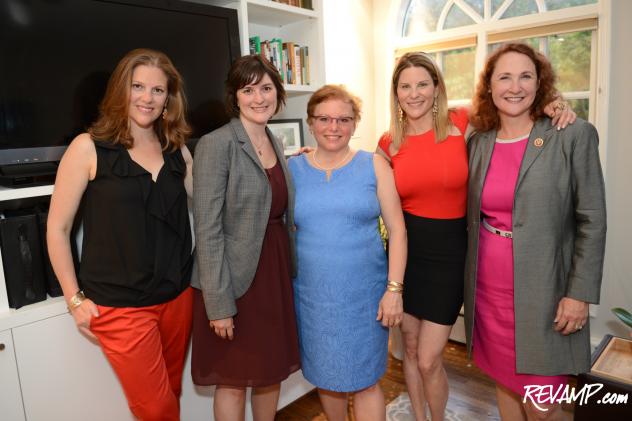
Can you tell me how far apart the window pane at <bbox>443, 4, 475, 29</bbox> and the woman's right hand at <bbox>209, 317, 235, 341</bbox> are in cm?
293

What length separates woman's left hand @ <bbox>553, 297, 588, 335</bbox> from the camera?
5.29 ft

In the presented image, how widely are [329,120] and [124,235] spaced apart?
81 cm

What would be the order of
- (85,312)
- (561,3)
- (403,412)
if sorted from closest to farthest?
(85,312) < (403,412) < (561,3)

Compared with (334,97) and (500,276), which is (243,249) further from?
(500,276)

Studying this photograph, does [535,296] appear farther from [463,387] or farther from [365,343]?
[463,387]

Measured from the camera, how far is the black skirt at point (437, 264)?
6.27 feet

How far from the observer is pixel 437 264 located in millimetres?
1930

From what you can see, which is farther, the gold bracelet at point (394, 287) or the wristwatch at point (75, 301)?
the gold bracelet at point (394, 287)

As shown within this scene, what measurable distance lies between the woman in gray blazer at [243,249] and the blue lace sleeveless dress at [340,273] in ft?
0.21

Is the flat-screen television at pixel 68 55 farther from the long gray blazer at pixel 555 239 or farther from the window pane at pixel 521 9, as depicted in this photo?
the window pane at pixel 521 9

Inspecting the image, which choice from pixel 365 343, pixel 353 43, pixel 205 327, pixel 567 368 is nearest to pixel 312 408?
pixel 365 343

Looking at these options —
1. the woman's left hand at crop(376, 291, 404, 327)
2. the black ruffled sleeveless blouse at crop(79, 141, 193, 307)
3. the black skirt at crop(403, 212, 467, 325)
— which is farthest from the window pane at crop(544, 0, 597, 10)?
the black ruffled sleeveless blouse at crop(79, 141, 193, 307)

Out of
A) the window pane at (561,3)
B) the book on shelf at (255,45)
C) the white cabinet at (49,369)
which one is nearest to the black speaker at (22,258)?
the white cabinet at (49,369)

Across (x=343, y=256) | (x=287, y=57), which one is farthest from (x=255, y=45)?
(x=343, y=256)
